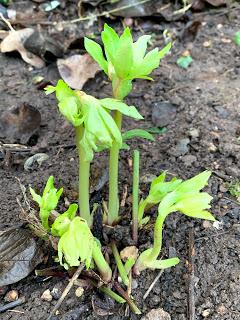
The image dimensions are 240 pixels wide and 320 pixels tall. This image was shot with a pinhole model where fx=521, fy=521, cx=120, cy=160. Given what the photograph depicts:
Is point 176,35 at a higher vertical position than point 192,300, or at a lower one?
higher

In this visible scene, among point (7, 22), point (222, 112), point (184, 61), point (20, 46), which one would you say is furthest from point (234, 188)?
point (7, 22)

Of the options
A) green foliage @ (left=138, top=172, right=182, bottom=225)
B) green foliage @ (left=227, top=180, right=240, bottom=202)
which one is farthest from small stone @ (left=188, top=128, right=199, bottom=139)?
green foliage @ (left=138, top=172, right=182, bottom=225)

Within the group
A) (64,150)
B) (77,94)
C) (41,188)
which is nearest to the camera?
(77,94)

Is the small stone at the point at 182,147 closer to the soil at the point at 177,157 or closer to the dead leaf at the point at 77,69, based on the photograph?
the soil at the point at 177,157

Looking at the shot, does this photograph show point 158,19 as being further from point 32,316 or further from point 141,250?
point 32,316

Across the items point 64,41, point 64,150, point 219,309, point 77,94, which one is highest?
point 77,94

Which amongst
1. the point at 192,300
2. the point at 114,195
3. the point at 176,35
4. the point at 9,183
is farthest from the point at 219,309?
the point at 176,35

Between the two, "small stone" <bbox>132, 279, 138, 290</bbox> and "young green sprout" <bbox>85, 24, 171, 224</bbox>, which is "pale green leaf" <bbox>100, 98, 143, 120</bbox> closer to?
"young green sprout" <bbox>85, 24, 171, 224</bbox>

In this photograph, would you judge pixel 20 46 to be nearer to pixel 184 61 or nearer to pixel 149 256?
pixel 184 61
